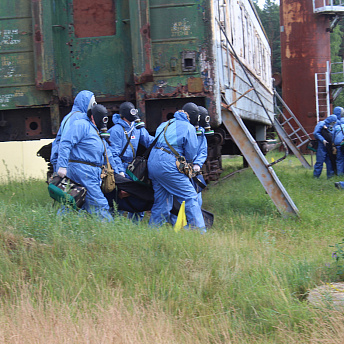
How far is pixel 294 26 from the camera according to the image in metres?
23.8

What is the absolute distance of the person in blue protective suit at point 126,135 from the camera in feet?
25.3

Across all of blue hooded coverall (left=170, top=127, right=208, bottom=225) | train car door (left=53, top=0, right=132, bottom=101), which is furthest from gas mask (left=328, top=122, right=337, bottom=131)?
train car door (left=53, top=0, right=132, bottom=101)

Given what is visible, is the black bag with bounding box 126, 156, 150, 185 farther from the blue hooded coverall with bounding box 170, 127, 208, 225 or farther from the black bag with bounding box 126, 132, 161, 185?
the blue hooded coverall with bounding box 170, 127, 208, 225

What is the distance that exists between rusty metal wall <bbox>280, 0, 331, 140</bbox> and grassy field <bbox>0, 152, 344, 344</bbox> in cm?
1871

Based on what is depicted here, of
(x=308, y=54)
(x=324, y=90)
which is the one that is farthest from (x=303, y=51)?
(x=324, y=90)

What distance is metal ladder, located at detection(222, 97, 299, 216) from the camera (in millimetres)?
8062

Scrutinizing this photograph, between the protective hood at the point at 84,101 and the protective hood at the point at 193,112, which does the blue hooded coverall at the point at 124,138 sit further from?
the protective hood at the point at 84,101

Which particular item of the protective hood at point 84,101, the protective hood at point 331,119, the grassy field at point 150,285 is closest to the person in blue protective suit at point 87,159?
the protective hood at point 84,101

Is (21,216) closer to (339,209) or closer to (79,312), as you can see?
(79,312)

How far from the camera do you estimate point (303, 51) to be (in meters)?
23.8

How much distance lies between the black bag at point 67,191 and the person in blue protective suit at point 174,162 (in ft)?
3.73

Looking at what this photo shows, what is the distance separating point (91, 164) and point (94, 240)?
5.47 feet

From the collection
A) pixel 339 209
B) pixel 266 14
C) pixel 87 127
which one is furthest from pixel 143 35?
pixel 266 14

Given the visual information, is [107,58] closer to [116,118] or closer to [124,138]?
[116,118]
